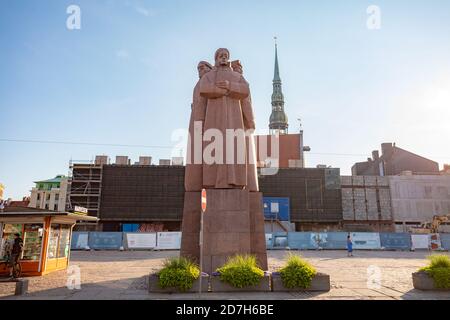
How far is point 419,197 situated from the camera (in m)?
65.9

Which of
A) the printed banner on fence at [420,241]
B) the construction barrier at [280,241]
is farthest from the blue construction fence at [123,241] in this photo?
the printed banner on fence at [420,241]

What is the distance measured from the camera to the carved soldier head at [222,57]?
1308cm

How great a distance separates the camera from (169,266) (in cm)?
978

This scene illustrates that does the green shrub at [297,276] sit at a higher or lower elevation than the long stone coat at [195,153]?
lower

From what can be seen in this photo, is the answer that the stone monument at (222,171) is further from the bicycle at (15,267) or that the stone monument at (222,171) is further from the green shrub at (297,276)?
the bicycle at (15,267)

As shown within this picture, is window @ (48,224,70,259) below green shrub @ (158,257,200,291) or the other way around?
the other way around

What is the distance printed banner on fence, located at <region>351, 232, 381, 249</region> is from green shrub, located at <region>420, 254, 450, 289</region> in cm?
2632

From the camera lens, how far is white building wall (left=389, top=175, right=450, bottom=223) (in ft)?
214

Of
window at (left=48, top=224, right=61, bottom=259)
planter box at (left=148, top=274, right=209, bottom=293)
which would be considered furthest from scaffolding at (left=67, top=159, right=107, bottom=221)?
planter box at (left=148, top=274, right=209, bottom=293)

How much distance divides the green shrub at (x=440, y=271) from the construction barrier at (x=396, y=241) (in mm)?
27007

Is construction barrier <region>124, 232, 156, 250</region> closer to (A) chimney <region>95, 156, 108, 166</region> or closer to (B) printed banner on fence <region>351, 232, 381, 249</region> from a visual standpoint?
(B) printed banner on fence <region>351, 232, 381, 249</region>

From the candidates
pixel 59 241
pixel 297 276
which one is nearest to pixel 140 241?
pixel 59 241
